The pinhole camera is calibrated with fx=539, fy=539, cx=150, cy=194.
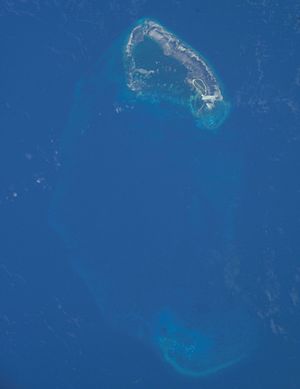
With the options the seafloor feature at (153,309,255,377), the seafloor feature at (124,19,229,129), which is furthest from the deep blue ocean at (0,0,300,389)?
the seafloor feature at (124,19,229,129)

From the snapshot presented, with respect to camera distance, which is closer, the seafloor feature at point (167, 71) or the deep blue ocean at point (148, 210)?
the deep blue ocean at point (148, 210)

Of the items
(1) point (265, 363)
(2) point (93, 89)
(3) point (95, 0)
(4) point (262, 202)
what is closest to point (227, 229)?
(4) point (262, 202)

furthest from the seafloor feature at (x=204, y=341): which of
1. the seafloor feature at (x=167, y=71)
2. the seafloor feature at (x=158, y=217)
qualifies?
the seafloor feature at (x=167, y=71)

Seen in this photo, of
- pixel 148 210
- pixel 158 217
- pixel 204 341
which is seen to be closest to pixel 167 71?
pixel 148 210

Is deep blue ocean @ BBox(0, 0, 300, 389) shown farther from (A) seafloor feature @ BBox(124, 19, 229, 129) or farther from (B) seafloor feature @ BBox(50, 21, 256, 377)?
(A) seafloor feature @ BBox(124, 19, 229, 129)

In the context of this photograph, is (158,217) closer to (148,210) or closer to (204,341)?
Result: (148,210)

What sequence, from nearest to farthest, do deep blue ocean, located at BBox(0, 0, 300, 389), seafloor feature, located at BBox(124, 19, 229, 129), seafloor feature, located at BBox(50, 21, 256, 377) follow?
deep blue ocean, located at BBox(0, 0, 300, 389)
seafloor feature, located at BBox(50, 21, 256, 377)
seafloor feature, located at BBox(124, 19, 229, 129)

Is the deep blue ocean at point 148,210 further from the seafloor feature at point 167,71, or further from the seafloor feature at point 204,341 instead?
the seafloor feature at point 167,71
